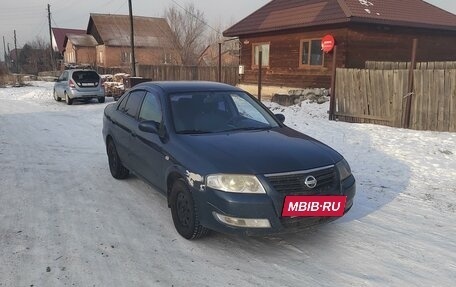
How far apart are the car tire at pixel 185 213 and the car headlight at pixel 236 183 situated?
0.35 m

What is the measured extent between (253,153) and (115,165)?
2938 millimetres

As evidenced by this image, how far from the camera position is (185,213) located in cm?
409

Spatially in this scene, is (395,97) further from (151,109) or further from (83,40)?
(83,40)

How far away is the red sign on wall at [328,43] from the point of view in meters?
16.7

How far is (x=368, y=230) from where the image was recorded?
4.39 meters

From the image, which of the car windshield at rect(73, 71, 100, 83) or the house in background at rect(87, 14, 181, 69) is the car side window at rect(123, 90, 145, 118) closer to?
the car windshield at rect(73, 71, 100, 83)

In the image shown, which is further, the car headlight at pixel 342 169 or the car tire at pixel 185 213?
the car headlight at pixel 342 169

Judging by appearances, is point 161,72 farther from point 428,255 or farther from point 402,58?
point 428,255

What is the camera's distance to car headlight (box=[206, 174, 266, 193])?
3.60 meters

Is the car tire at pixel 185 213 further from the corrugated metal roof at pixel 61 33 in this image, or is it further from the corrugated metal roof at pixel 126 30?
the corrugated metal roof at pixel 61 33

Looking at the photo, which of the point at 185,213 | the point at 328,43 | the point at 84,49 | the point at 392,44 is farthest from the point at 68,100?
the point at 84,49

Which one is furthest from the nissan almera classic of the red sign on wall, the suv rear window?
the suv rear window

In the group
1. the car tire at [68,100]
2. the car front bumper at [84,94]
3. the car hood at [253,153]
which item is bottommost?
the car tire at [68,100]

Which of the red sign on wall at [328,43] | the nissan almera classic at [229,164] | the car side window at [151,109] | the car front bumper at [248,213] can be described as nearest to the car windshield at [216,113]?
the nissan almera classic at [229,164]
